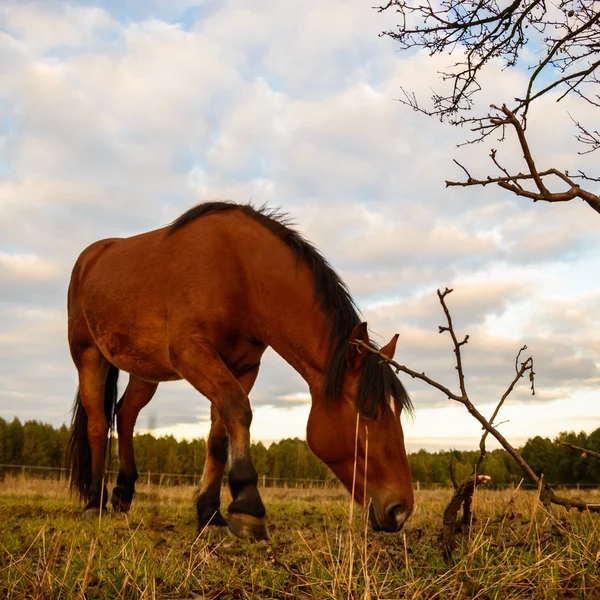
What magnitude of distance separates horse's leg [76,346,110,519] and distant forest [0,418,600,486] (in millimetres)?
24681

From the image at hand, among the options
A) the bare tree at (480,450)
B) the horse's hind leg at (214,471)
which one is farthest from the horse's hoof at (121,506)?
the bare tree at (480,450)

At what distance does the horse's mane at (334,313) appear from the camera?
455 cm

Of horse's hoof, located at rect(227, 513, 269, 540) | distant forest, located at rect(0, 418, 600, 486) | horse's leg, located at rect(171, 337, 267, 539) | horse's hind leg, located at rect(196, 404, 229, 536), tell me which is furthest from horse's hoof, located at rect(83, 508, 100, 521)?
distant forest, located at rect(0, 418, 600, 486)

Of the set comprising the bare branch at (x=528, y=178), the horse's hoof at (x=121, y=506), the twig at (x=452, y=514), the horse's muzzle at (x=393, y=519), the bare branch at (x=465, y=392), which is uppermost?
the bare branch at (x=528, y=178)

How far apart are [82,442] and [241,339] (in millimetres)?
3519

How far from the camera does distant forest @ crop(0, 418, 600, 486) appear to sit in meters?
32.8

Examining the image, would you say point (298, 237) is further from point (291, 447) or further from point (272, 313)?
point (291, 447)

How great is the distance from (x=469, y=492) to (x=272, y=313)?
2.69 m

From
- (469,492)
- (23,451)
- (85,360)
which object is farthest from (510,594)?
(23,451)

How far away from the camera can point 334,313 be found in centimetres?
511

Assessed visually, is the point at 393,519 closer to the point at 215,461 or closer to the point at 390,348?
the point at 390,348

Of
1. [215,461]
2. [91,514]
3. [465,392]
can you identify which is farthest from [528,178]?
[91,514]

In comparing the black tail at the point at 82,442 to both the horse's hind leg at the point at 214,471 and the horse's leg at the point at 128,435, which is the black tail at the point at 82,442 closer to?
the horse's leg at the point at 128,435

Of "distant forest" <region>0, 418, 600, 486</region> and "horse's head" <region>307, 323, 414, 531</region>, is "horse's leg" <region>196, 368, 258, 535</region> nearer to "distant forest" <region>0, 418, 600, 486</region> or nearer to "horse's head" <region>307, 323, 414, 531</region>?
Result: "horse's head" <region>307, 323, 414, 531</region>
